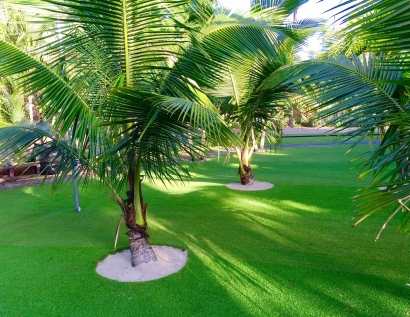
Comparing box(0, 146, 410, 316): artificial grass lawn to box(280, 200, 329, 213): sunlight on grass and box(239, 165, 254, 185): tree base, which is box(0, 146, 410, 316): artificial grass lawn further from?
box(239, 165, 254, 185): tree base

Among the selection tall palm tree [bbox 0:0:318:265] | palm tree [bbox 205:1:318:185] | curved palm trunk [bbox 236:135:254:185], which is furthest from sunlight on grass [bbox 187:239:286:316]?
curved palm trunk [bbox 236:135:254:185]

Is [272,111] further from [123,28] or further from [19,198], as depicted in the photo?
[19,198]

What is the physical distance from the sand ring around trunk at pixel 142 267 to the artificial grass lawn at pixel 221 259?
11 centimetres

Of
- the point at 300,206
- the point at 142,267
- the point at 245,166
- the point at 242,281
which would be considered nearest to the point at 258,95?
the point at 300,206

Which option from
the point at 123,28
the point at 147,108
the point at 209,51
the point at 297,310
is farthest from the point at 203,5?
the point at 297,310

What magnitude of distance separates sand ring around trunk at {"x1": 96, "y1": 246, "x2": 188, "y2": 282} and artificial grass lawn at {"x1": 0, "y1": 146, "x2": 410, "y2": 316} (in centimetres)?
11

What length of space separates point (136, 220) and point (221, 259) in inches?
43.0

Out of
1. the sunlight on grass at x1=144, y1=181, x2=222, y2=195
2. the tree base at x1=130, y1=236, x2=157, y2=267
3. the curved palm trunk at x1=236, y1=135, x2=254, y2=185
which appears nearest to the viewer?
the tree base at x1=130, y1=236, x2=157, y2=267

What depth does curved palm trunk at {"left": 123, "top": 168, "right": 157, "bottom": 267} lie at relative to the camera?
3.38m

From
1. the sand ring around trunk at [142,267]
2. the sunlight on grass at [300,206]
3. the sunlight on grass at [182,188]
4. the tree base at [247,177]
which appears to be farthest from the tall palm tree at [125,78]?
the tree base at [247,177]

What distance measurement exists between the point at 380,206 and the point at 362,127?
131 centimetres

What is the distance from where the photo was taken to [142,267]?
3545 mm

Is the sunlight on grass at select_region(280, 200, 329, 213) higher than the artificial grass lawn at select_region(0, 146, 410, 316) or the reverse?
higher

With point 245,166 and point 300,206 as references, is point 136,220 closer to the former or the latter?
point 300,206
